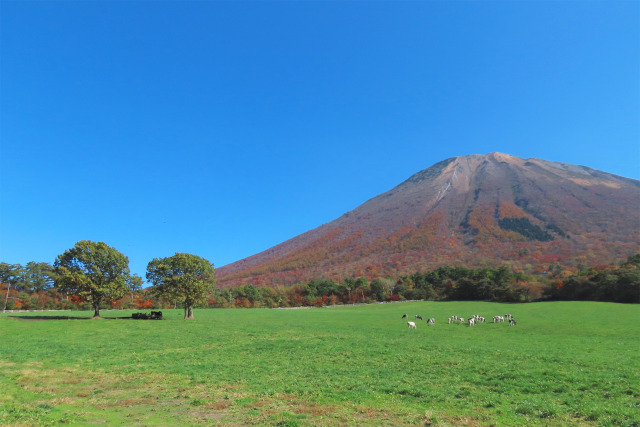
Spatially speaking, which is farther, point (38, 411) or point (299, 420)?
point (38, 411)

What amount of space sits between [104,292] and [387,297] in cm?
8698

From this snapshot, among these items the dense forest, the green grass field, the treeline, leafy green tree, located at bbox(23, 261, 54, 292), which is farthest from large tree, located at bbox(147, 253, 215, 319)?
the treeline

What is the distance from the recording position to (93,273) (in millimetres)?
49281

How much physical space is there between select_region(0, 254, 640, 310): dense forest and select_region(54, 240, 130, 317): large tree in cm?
363

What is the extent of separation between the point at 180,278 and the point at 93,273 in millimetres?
11991

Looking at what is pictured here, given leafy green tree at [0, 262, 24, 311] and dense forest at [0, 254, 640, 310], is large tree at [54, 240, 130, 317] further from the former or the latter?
leafy green tree at [0, 262, 24, 311]

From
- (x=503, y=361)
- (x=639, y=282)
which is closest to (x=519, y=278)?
(x=639, y=282)

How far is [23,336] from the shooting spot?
104ft

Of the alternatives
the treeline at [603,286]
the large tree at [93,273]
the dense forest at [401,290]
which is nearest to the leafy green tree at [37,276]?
the dense forest at [401,290]

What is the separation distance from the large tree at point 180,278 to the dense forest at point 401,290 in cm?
360

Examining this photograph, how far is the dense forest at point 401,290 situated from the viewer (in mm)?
78750

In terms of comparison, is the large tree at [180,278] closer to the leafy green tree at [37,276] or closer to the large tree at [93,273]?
the large tree at [93,273]

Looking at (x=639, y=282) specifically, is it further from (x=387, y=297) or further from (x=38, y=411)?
(x=38, y=411)

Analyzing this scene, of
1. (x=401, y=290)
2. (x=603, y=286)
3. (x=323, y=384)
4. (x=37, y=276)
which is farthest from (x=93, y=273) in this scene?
(x=603, y=286)
